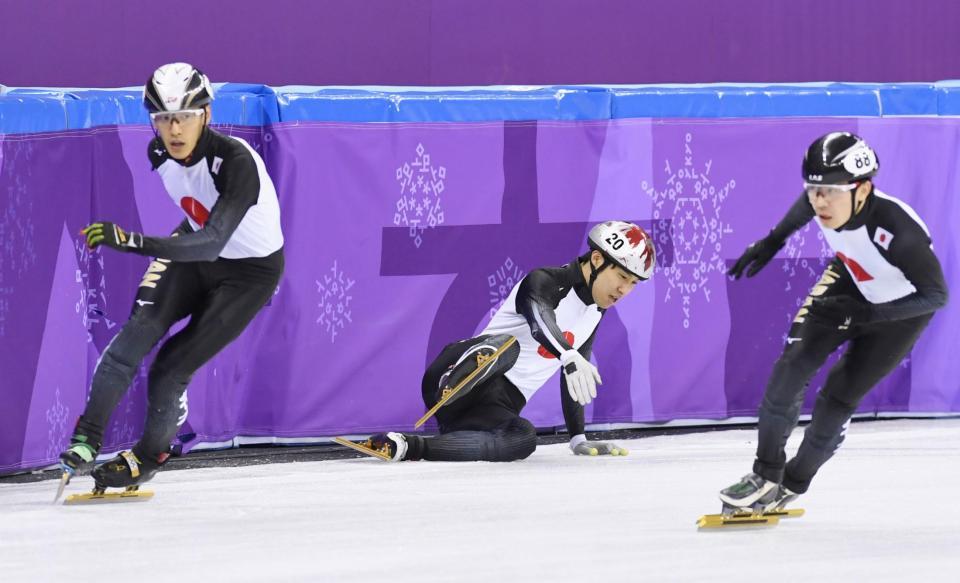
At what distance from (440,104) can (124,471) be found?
117 inches

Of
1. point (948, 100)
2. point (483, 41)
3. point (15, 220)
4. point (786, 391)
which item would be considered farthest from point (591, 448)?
point (483, 41)

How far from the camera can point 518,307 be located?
7711 millimetres

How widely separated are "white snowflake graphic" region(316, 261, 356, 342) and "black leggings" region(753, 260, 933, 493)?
302 centimetres

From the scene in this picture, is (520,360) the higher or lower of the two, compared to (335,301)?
lower

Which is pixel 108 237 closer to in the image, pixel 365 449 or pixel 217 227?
pixel 217 227

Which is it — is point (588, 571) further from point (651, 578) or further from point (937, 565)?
point (937, 565)

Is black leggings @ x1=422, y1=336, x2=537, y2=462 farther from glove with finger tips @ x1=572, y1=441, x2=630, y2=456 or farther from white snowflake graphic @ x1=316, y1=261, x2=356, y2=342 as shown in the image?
white snowflake graphic @ x1=316, y1=261, x2=356, y2=342

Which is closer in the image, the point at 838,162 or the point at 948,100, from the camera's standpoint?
the point at 838,162

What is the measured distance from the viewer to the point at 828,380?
6027 mm

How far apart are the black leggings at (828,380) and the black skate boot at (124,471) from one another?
232cm

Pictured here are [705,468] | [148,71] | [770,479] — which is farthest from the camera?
[148,71]

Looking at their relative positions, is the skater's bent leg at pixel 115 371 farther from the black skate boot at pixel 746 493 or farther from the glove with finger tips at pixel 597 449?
the glove with finger tips at pixel 597 449

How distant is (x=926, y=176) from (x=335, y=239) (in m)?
3.30

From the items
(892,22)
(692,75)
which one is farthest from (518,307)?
(892,22)
